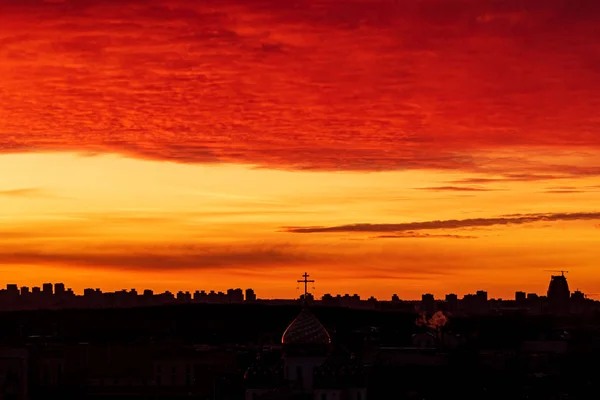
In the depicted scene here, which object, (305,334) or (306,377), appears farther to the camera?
(305,334)

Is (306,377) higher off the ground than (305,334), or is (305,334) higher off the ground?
(305,334)

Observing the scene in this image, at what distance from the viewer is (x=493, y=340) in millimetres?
186250

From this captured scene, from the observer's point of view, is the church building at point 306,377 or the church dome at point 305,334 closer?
the church building at point 306,377

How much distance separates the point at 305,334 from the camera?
85.0m

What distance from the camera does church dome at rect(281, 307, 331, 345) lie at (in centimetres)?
8462

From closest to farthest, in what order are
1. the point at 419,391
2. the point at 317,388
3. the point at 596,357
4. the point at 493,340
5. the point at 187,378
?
the point at 317,388
the point at 419,391
the point at 187,378
the point at 596,357
the point at 493,340

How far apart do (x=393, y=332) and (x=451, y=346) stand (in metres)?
52.1

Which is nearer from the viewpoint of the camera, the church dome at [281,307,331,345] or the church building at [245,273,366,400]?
the church building at [245,273,366,400]

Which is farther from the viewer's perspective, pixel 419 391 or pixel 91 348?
pixel 91 348

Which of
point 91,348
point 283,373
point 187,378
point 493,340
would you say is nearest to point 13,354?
point 283,373

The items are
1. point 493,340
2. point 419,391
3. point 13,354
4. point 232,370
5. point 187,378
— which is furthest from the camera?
point 493,340

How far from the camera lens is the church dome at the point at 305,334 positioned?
3332 inches

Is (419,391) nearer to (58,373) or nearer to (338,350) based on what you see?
(338,350)

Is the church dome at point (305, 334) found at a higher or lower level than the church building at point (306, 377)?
higher
